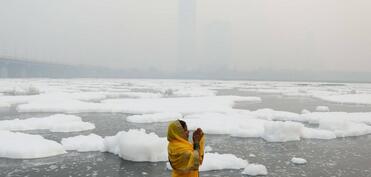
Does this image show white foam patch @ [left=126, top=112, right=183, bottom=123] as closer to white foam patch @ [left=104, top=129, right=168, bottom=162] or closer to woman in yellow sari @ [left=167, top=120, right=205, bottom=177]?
white foam patch @ [left=104, top=129, right=168, bottom=162]

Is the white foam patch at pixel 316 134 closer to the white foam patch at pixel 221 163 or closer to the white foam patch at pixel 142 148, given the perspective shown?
the white foam patch at pixel 221 163

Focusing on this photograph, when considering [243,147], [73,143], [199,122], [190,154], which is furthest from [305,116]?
[190,154]

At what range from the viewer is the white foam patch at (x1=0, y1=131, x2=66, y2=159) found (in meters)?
9.57

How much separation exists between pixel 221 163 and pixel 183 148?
4.96 metres

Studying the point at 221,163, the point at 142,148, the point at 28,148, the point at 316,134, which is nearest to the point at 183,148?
the point at 221,163

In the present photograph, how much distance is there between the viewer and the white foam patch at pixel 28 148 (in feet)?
31.4

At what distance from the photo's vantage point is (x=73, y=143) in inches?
420

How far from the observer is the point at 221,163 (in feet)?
28.6

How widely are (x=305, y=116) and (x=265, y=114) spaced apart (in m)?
1.78

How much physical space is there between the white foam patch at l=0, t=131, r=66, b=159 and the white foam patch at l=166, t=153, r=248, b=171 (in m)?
3.26

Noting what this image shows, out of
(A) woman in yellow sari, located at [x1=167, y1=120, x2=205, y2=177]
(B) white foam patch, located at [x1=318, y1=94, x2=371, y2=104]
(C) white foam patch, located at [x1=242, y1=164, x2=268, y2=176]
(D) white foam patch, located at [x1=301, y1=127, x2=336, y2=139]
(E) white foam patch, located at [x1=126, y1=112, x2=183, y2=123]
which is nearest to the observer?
(A) woman in yellow sari, located at [x1=167, y1=120, x2=205, y2=177]

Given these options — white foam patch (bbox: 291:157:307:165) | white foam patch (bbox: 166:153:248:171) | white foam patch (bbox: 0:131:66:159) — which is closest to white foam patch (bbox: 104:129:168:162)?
white foam patch (bbox: 166:153:248:171)

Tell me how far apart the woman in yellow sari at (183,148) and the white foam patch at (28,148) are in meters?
6.65

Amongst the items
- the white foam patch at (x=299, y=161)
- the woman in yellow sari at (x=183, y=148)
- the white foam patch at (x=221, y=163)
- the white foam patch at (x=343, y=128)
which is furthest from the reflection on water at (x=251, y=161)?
the woman in yellow sari at (x=183, y=148)
